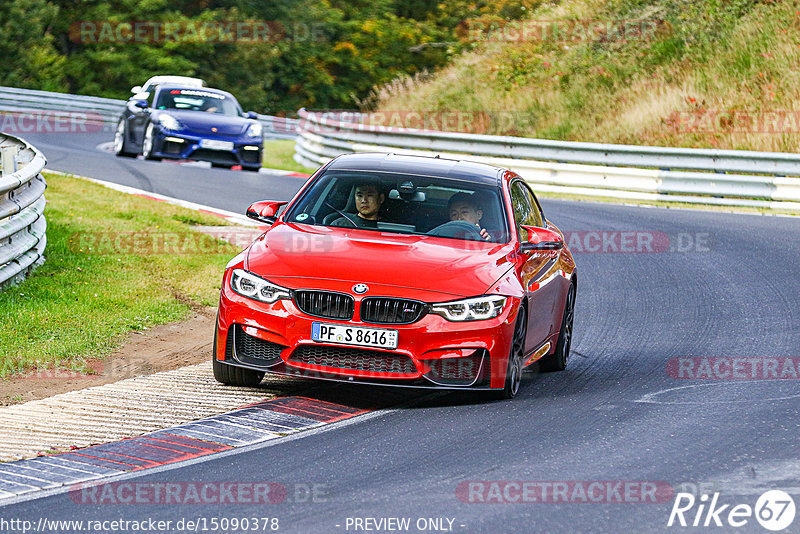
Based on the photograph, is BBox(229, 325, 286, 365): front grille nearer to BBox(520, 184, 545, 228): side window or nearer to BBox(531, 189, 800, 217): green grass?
BBox(520, 184, 545, 228): side window

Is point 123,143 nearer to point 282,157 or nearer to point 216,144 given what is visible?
point 216,144

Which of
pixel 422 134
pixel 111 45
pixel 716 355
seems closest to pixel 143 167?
pixel 422 134

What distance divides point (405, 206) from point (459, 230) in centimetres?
47

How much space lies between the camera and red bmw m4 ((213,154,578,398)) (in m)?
7.60

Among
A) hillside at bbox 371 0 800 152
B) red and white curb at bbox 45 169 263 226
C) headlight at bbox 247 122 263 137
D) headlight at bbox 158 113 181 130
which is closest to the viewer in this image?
red and white curb at bbox 45 169 263 226

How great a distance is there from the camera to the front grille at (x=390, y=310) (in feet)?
24.9

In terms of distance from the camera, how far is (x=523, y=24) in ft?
127

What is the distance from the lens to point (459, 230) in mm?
8727

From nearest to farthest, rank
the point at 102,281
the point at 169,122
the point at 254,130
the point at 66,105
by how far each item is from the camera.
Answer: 1. the point at 102,281
2. the point at 169,122
3. the point at 254,130
4. the point at 66,105

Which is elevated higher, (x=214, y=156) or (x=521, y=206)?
(x=521, y=206)

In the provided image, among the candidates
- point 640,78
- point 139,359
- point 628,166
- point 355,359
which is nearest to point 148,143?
point 628,166

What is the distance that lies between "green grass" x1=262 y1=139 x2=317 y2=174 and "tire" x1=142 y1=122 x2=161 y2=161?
366cm

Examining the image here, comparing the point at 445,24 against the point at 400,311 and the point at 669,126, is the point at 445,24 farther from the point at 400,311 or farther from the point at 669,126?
the point at 400,311

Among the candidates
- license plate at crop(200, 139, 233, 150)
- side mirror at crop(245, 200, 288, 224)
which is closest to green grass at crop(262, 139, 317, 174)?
license plate at crop(200, 139, 233, 150)
